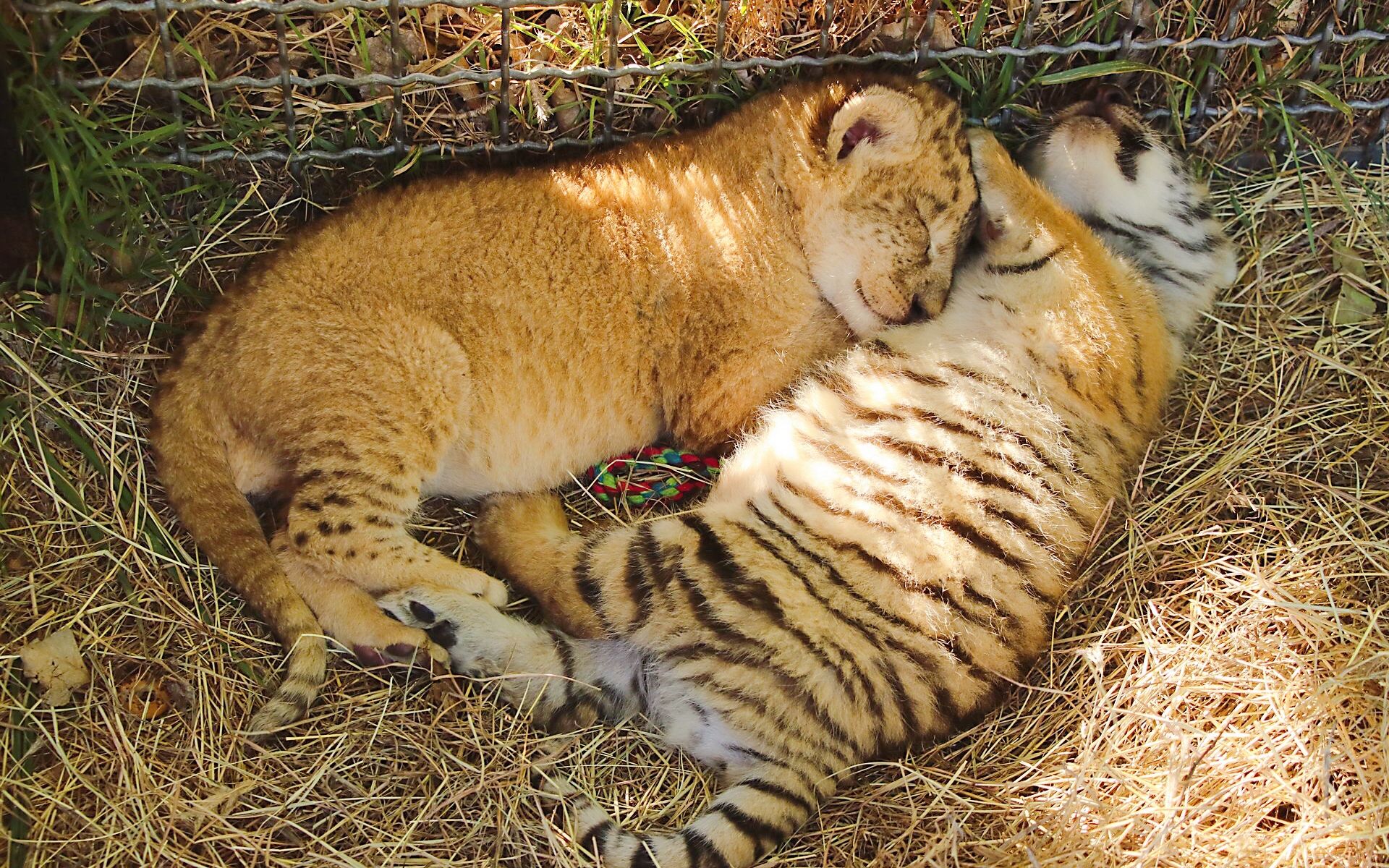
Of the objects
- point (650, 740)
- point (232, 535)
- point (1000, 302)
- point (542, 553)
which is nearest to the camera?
point (232, 535)

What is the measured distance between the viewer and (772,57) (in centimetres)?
413

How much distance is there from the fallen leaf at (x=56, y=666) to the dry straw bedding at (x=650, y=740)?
39 mm

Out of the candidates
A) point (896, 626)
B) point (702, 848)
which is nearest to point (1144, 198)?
point (896, 626)

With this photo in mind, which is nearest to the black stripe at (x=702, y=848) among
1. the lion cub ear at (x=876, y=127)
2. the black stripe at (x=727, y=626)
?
the black stripe at (x=727, y=626)

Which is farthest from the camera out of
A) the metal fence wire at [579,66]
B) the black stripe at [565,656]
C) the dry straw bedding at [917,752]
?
the metal fence wire at [579,66]

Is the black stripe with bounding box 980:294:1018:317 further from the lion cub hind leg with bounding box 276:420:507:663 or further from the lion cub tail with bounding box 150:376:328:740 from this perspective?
the lion cub tail with bounding box 150:376:328:740

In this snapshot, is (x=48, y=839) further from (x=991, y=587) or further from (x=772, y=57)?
(x=772, y=57)

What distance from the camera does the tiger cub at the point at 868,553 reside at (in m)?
3.31

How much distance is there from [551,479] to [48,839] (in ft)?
5.81

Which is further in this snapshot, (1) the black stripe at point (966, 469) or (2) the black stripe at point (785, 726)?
(1) the black stripe at point (966, 469)

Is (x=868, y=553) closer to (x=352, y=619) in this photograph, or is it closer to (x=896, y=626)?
(x=896, y=626)

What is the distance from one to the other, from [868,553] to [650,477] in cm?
97

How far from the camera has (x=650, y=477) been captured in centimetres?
411

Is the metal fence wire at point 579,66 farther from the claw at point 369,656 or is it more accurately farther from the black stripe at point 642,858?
the black stripe at point 642,858
